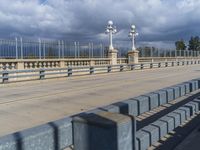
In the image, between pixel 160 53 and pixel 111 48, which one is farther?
pixel 160 53

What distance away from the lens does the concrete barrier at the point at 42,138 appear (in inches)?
105

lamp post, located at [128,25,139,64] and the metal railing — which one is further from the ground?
lamp post, located at [128,25,139,64]

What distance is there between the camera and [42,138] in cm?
297

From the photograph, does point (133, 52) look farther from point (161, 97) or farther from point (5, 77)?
point (161, 97)

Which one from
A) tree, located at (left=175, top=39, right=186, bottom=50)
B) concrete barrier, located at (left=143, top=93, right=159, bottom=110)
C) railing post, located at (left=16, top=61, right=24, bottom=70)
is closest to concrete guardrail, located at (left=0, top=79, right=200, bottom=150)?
concrete barrier, located at (left=143, top=93, right=159, bottom=110)

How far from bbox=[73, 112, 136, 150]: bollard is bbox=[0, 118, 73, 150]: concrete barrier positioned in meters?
0.11

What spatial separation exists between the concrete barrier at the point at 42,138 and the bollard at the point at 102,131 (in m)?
0.11

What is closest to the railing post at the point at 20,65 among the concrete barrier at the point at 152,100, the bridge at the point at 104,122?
the bridge at the point at 104,122

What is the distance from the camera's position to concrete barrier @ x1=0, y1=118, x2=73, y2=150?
2676 millimetres

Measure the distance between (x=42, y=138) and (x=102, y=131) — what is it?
0.61 meters

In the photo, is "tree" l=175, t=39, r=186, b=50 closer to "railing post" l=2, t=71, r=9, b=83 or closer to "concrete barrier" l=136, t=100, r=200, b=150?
"railing post" l=2, t=71, r=9, b=83

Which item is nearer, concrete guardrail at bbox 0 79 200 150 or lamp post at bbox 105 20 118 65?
concrete guardrail at bbox 0 79 200 150

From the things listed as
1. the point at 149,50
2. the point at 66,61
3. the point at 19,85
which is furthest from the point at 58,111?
the point at 149,50

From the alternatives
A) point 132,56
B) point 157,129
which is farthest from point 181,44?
point 157,129
